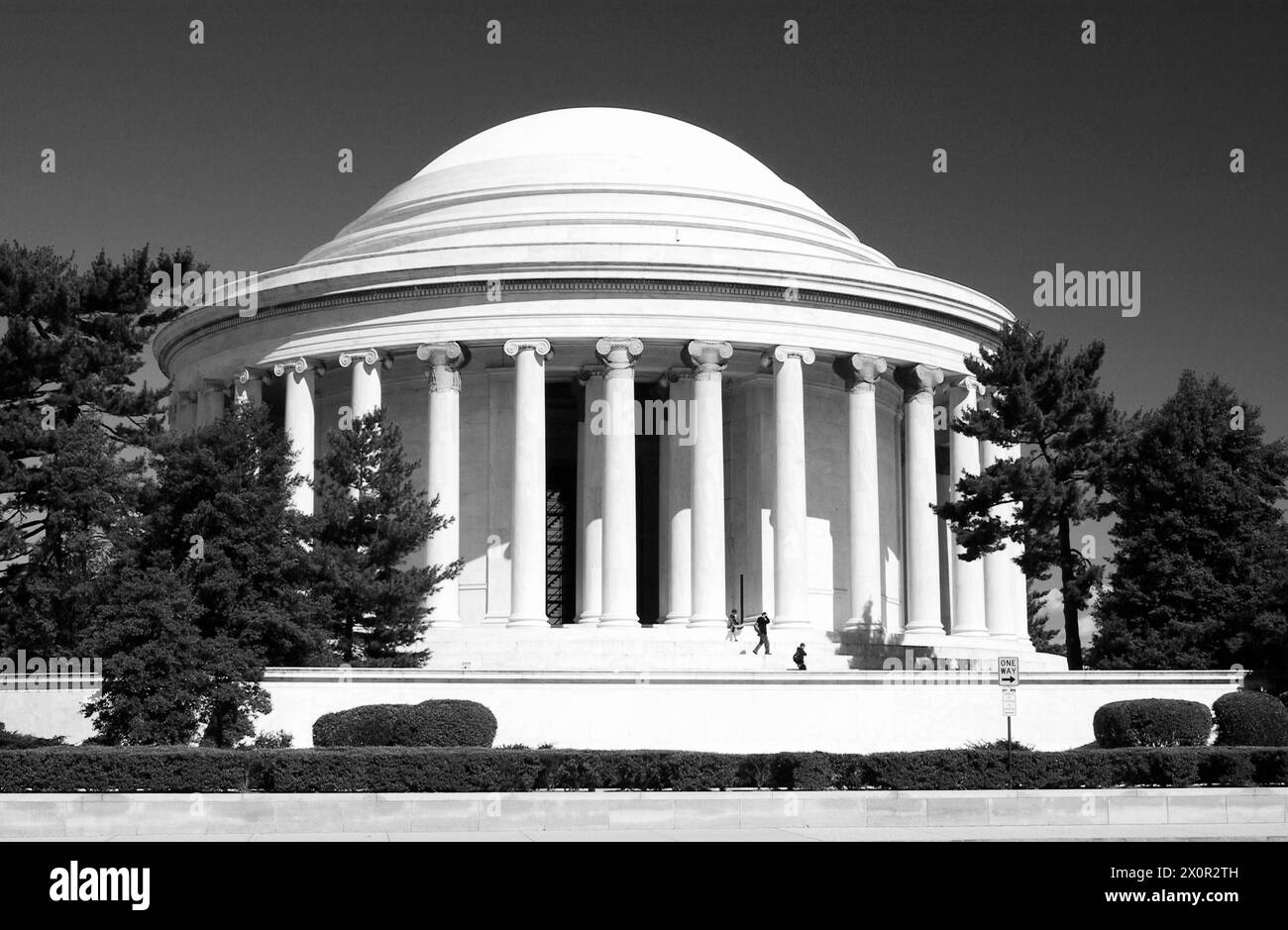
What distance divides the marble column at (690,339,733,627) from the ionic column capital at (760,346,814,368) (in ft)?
5.61

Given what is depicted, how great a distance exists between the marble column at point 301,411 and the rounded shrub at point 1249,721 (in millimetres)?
34608

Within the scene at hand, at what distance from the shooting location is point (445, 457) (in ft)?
209

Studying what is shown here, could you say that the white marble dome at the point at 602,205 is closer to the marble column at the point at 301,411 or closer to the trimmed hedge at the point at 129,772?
the marble column at the point at 301,411

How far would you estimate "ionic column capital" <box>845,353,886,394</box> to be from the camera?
66062 mm

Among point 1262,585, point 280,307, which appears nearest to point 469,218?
point 280,307

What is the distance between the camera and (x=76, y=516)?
57469 mm

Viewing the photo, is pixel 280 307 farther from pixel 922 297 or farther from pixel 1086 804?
pixel 1086 804

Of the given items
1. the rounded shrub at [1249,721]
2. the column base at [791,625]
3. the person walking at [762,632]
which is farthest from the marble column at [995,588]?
the rounded shrub at [1249,721]

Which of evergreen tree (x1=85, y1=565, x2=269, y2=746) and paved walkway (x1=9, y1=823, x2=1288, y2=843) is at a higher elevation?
evergreen tree (x1=85, y1=565, x2=269, y2=746)

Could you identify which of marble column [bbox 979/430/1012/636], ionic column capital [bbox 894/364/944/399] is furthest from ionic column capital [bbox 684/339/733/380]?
marble column [bbox 979/430/1012/636]

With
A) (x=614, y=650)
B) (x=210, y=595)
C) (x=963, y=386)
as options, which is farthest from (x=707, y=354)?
(x=210, y=595)

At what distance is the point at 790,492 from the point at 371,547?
652 inches

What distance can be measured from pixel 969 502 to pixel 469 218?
Result: 2372 cm

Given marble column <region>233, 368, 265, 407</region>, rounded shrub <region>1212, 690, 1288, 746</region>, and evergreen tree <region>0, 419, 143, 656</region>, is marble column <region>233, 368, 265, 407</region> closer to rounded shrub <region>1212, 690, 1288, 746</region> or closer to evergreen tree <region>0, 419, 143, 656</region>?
evergreen tree <region>0, 419, 143, 656</region>
